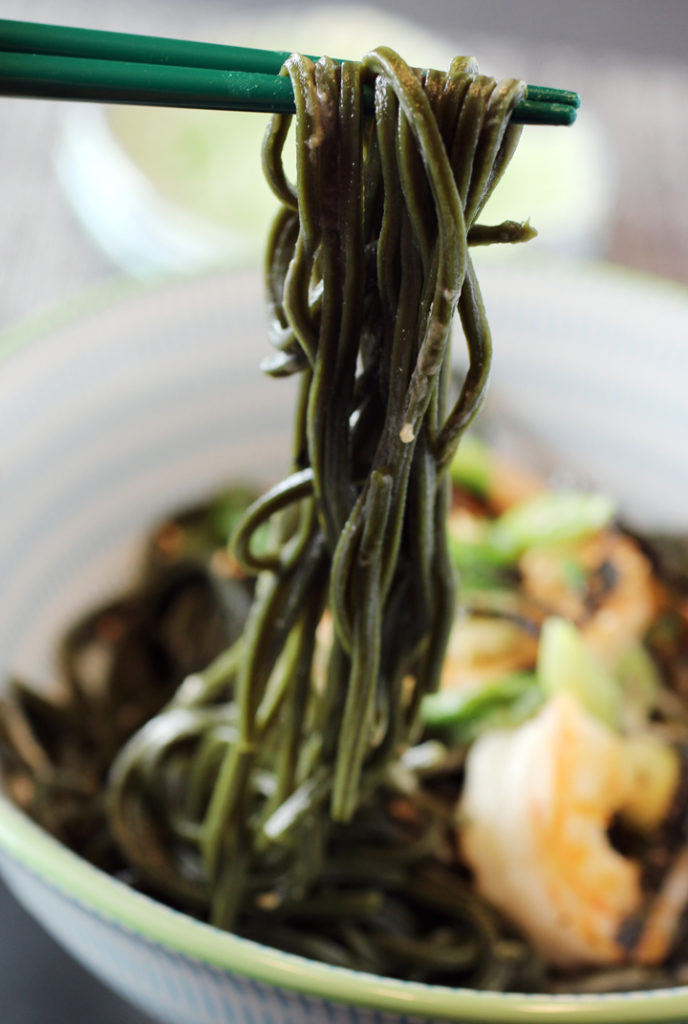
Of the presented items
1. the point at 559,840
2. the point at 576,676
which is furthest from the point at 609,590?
the point at 559,840

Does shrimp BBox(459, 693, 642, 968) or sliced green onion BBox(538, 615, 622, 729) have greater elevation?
sliced green onion BBox(538, 615, 622, 729)

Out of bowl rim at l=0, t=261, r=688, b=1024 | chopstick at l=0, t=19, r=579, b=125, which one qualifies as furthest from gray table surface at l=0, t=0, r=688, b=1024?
chopstick at l=0, t=19, r=579, b=125

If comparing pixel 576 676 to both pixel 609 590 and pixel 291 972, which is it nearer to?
pixel 609 590

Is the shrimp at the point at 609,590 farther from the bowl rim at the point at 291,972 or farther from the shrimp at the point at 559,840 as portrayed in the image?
the bowl rim at the point at 291,972

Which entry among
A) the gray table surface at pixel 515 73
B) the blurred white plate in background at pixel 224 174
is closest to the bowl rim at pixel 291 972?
the gray table surface at pixel 515 73

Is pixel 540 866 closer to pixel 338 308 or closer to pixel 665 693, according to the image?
pixel 665 693

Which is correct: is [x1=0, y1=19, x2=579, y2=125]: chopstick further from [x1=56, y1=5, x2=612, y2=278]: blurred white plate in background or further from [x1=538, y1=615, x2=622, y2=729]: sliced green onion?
[x1=56, y1=5, x2=612, y2=278]: blurred white plate in background
